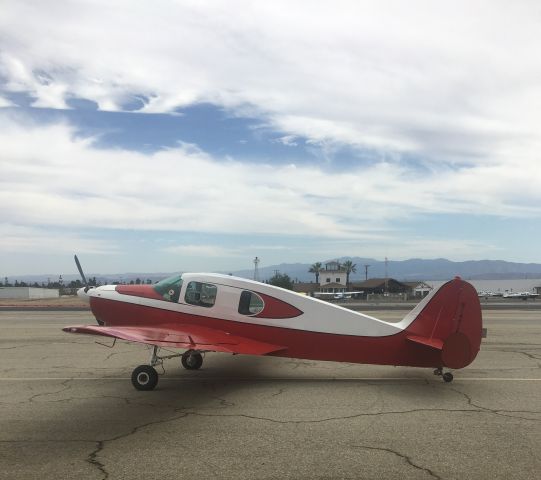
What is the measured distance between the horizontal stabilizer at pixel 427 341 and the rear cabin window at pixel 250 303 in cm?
294

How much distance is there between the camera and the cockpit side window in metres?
10.4

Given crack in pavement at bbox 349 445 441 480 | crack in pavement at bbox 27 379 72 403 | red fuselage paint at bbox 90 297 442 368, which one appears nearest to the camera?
crack in pavement at bbox 349 445 441 480

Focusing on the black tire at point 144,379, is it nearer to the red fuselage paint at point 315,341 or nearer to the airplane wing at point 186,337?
the airplane wing at point 186,337

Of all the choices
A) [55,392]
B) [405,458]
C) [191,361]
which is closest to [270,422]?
[405,458]

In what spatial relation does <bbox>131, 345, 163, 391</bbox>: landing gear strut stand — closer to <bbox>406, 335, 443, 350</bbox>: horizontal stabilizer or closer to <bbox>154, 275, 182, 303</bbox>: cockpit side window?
<bbox>154, 275, 182, 303</bbox>: cockpit side window

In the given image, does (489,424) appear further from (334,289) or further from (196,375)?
(334,289)

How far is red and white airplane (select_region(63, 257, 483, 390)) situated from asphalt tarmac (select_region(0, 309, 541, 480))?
26.3 inches

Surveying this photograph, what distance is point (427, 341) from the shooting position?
30.7 ft

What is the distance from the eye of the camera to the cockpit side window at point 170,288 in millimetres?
10438

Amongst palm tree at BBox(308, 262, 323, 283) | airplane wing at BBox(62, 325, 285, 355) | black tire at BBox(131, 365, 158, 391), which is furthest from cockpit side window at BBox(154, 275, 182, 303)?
palm tree at BBox(308, 262, 323, 283)

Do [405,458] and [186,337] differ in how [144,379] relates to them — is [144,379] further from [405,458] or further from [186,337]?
[405,458]

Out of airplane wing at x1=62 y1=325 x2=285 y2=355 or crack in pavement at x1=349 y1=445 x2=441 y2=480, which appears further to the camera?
airplane wing at x1=62 y1=325 x2=285 y2=355

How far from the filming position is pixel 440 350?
9.21 meters

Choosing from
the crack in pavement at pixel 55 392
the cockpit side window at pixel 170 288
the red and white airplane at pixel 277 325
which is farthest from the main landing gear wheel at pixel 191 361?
the crack in pavement at pixel 55 392
